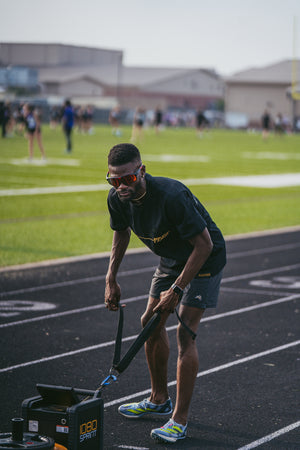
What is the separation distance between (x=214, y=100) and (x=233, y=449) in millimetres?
122254

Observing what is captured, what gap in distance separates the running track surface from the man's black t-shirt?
1121 millimetres

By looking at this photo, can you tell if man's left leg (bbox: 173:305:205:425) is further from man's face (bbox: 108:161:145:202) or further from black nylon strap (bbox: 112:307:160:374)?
man's face (bbox: 108:161:145:202)

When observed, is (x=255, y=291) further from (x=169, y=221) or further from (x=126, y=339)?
(x=169, y=221)

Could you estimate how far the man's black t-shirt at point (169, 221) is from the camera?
517 cm

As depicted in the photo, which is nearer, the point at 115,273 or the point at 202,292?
the point at 202,292

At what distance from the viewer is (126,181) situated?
512 cm

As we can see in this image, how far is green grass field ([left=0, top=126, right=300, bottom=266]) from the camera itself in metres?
13.5

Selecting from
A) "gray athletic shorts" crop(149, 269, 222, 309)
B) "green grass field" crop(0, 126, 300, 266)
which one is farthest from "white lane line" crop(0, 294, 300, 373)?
"green grass field" crop(0, 126, 300, 266)

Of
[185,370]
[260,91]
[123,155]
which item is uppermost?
[260,91]

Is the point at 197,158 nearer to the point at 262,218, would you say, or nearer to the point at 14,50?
the point at 262,218

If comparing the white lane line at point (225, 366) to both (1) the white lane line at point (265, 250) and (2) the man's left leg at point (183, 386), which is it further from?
(1) the white lane line at point (265, 250)

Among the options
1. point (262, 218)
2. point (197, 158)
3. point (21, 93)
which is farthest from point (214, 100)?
point (262, 218)

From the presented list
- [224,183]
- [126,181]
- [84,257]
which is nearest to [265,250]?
[84,257]

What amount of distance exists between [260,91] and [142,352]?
299ft
